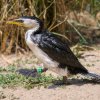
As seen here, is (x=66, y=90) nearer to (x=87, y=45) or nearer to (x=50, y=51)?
(x=50, y=51)

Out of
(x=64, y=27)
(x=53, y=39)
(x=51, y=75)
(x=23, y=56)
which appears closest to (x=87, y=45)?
(x=64, y=27)

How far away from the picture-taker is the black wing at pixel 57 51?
211 inches

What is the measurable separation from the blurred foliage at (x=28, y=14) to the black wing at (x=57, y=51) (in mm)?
1668

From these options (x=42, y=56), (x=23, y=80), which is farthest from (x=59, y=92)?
(x=23, y=80)

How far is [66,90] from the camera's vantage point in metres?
5.37

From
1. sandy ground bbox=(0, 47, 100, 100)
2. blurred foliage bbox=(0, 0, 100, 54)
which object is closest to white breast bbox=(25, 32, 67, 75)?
sandy ground bbox=(0, 47, 100, 100)

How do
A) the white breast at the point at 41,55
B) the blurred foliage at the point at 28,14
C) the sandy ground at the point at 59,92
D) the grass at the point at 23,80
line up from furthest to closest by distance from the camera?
the blurred foliage at the point at 28,14, the grass at the point at 23,80, the white breast at the point at 41,55, the sandy ground at the point at 59,92

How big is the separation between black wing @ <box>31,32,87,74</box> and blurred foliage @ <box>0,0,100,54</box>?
5.47 feet

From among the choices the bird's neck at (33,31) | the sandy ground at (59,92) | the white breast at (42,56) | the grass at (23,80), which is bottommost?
the sandy ground at (59,92)

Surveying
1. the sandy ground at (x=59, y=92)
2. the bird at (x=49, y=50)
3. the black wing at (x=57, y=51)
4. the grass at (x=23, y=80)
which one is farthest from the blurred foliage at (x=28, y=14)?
the sandy ground at (x=59, y=92)

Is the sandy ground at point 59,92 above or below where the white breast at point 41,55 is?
below

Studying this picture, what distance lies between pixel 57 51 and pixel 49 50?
0.40ft

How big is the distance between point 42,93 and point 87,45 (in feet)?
9.00

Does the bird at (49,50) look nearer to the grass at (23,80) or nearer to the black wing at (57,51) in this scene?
the black wing at (57,51)
